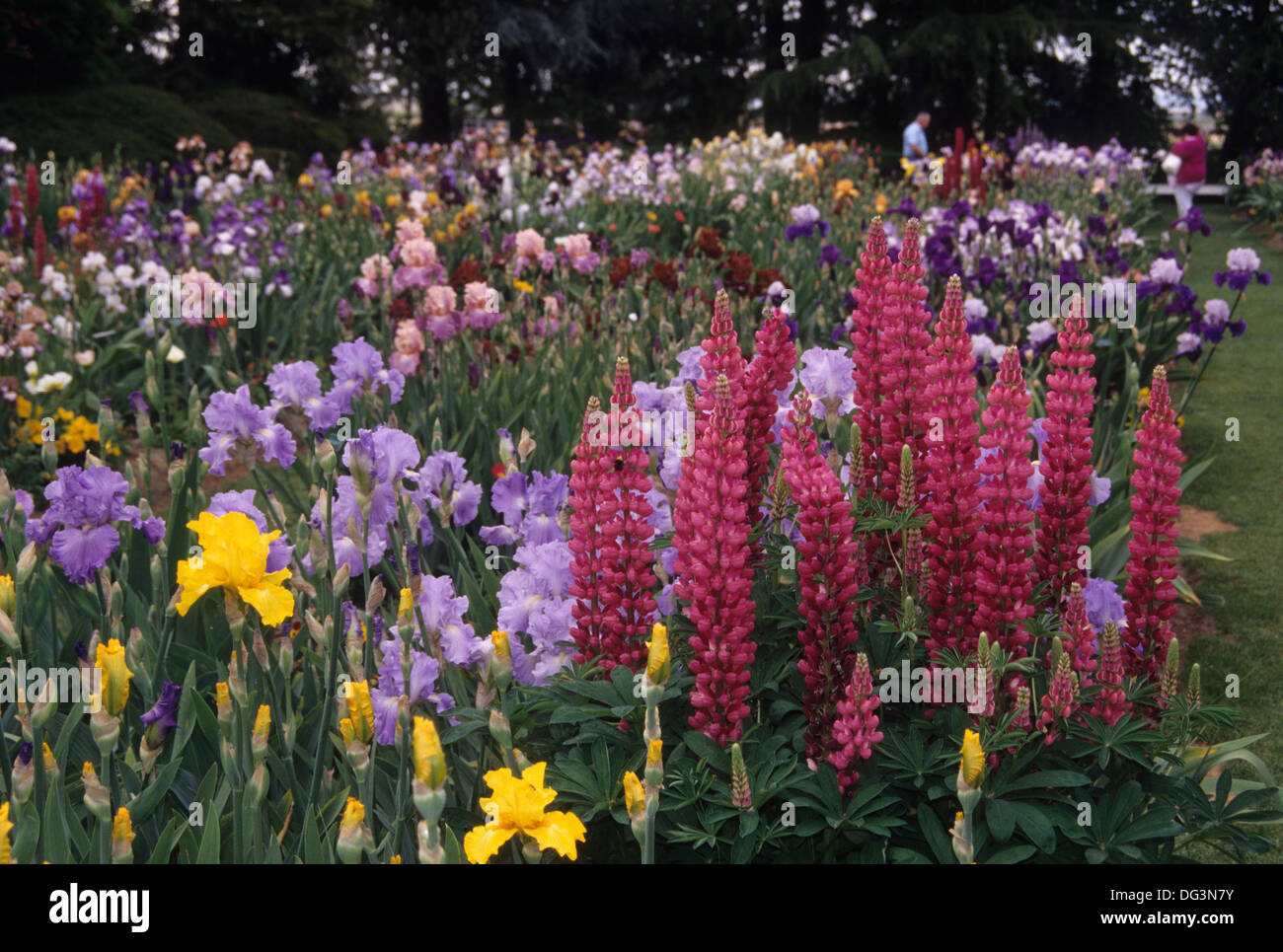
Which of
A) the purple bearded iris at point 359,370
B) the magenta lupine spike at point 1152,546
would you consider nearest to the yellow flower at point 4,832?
the purple bearded iris at point 359,370

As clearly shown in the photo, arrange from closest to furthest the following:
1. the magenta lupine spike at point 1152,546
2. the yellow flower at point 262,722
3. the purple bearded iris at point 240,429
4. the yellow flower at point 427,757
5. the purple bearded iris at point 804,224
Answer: the yellow flower at point 427,757
the yellow flower at point 262,722
the magenta lupine spike at point 1152,546
the purple bearded iris at point 240,429
the purple bearded iris at point 804,224

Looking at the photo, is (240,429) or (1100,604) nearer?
(1100,604)

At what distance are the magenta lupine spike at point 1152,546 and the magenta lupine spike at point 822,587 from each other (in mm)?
623

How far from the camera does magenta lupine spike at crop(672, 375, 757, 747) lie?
6.06 feet

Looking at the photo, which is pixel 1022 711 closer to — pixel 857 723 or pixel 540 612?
pixel 857 723

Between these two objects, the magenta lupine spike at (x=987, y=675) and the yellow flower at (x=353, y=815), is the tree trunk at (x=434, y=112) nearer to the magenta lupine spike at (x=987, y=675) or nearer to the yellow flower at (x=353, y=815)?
the magenta lupine spike at (x=987, y=675)

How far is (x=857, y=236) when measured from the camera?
28.2 feet

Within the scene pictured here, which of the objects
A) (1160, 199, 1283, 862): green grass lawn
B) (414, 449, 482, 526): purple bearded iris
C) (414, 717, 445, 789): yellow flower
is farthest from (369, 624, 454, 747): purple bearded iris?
(1160, 199, 1283, 862): green grass lawn

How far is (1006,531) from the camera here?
2041 mm

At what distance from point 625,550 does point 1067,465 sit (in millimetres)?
865

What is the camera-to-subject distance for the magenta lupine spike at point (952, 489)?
204 centimetres

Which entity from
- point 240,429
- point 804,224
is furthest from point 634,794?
point 804,224
